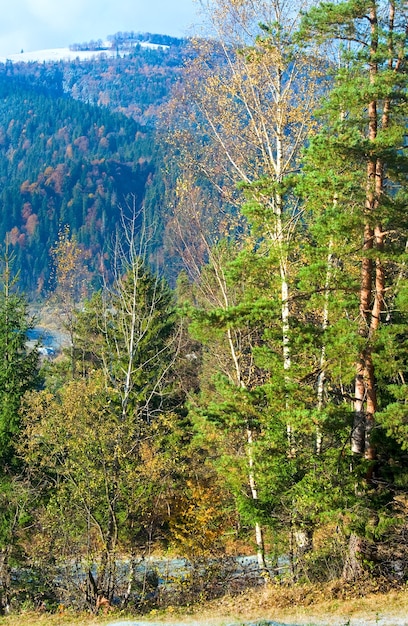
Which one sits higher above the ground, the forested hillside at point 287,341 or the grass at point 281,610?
the forested hillside at point 287,341

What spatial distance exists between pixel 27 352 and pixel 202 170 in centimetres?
1185

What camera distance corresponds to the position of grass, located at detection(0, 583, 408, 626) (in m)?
10.7

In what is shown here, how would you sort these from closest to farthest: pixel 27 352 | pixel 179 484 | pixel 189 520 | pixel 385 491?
pixel 385 491
pixel 189 520
pixel 179 484
pixel 27 352

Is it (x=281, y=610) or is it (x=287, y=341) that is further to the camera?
(x=287, y=341)

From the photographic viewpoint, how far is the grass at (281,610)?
1067cm

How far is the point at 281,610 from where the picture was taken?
1148 centimetres

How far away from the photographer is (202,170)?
562 inches

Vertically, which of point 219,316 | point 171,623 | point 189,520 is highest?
point 219,316

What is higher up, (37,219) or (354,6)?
(37,219)

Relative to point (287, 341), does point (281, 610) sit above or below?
below

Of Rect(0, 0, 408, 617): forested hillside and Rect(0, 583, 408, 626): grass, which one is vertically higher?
Rect(0, 0, 408, 617): forested hillside

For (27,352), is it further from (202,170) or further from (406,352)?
(406,352)

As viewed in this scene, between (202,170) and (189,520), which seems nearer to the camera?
(202,170)

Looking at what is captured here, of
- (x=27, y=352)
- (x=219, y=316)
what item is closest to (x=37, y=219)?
(x=27, y=352)
